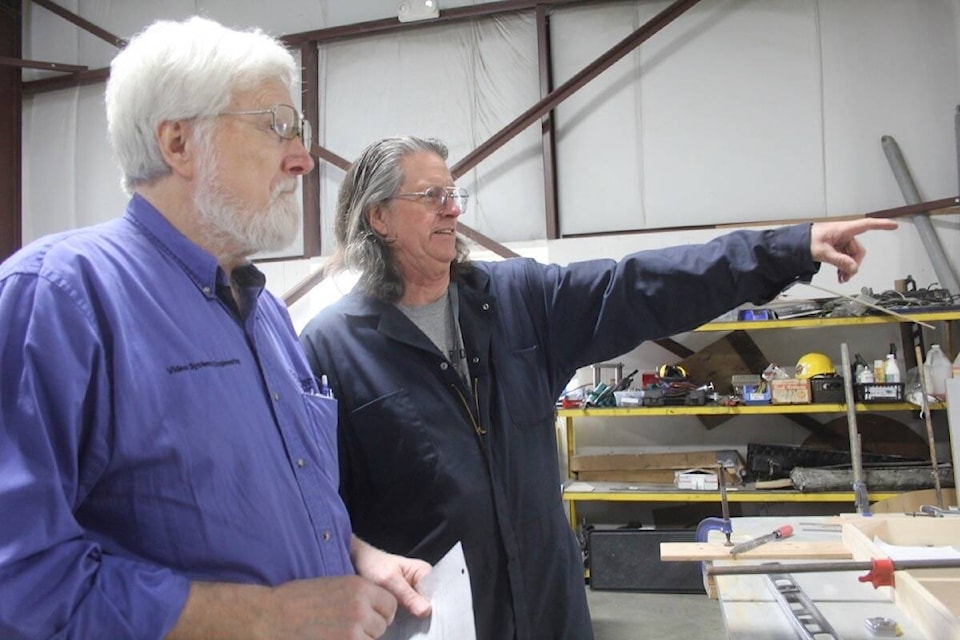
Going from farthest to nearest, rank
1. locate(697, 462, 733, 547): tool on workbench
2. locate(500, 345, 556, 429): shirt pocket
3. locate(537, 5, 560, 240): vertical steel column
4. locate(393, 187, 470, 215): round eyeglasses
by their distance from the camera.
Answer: locate(537, 5, 560, 240): vertical steel column → locate(697, 462, 733, 547): tool on workbench → locate(393, 187, 470, 215): round eyeglasses → locate(500, 345, 556, 429): shirt pocket

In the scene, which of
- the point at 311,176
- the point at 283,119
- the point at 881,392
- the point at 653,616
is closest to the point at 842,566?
the point at 283,119

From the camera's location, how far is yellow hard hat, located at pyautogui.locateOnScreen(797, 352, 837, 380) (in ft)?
12.7

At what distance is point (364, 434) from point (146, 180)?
2.32 ft

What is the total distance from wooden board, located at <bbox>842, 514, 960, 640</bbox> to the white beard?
1.25 metres

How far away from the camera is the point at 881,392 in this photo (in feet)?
12.0

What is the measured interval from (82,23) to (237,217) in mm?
5428

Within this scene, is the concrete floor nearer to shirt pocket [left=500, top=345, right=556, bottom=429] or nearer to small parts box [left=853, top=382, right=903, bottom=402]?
small parts box [left=853, top=382, right=903, bottom=402]

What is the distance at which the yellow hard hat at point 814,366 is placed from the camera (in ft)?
12.7

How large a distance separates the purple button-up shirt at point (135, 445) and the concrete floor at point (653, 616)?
2928 mm

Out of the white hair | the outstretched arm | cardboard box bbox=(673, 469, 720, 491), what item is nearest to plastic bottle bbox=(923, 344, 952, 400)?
cardboard box bbox=(673, 469, 720, 491)

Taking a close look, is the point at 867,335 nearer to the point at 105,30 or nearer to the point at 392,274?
the point at 392,274

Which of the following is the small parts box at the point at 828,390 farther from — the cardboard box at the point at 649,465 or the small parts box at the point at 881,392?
the cardboard box at the point at 649,465

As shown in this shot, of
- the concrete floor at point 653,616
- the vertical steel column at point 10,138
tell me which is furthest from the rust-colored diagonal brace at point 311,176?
the concrete floor at point 653,616

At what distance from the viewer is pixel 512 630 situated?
1396mm
